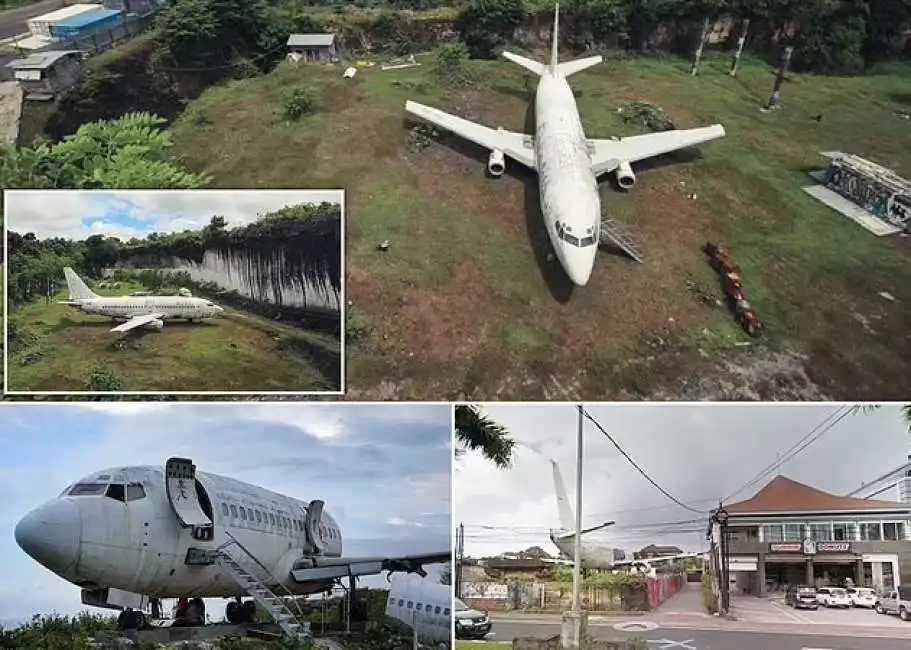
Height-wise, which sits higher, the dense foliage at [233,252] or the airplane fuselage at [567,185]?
the airplane fuselage at [567,185]

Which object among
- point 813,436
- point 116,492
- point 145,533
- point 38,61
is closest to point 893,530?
point 813,436

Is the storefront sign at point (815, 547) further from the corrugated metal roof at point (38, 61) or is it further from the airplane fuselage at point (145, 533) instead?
the corrugated metal roof at point (38, 61)

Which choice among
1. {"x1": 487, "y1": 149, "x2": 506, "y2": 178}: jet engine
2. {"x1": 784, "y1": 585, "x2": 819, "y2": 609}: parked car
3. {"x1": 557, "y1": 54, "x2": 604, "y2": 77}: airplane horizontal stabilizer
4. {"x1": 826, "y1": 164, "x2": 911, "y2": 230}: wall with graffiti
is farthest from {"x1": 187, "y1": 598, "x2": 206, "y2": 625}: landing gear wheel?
{"x1": 826, "y1": 164, "x2": 911, "y2": 230}: wall with graffiti

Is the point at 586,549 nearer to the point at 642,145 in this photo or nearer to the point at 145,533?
the point at 145,533

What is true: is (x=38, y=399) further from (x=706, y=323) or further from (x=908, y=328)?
(x=908, y=328)

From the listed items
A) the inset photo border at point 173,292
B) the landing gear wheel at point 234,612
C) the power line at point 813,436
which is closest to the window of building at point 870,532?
the power line at point 813,436

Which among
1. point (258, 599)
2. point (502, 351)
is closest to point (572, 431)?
point (502, 351)
